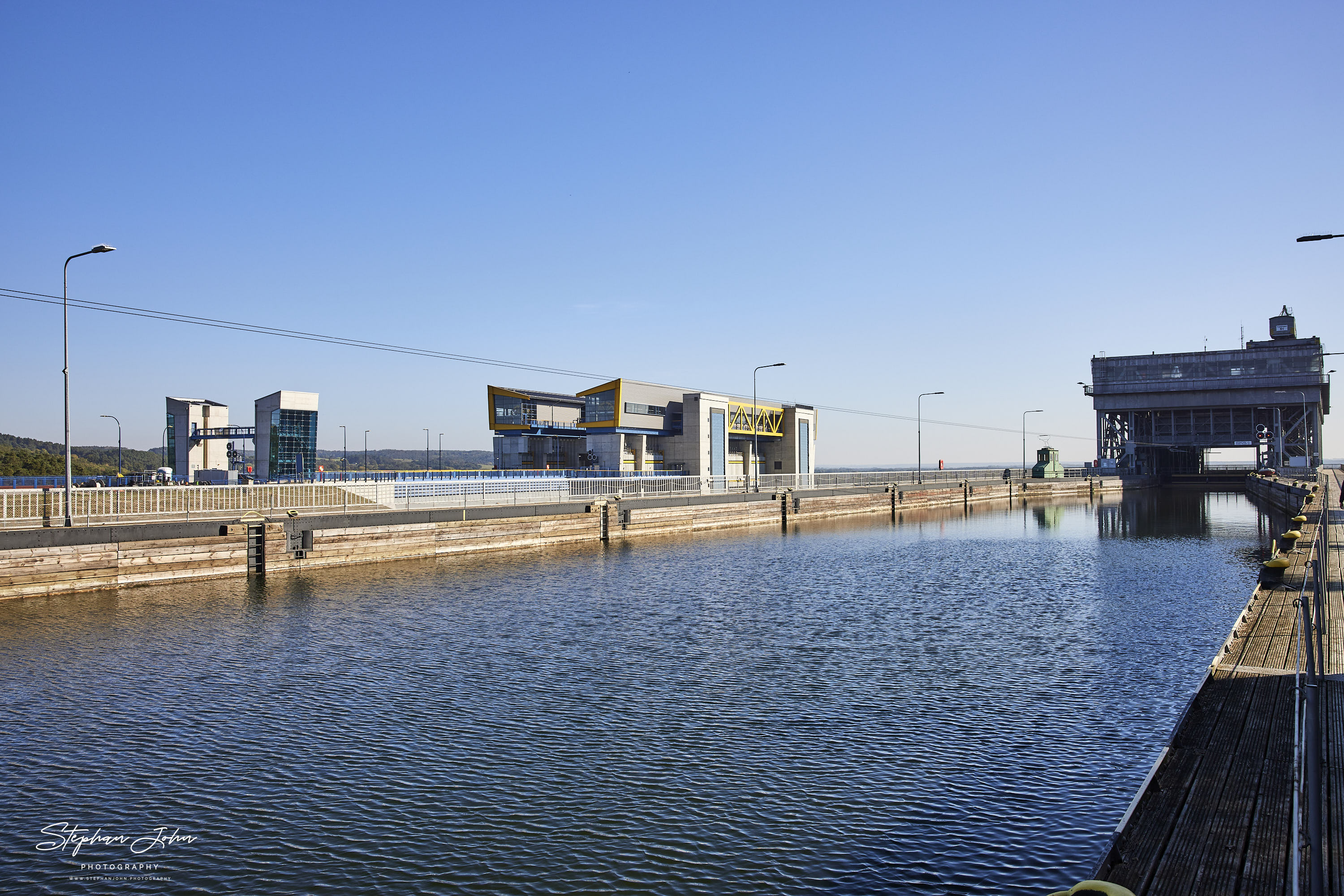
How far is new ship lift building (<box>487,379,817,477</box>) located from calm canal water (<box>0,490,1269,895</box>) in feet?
172

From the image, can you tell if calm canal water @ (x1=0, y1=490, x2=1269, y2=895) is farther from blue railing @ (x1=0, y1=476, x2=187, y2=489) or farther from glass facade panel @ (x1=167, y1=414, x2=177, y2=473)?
glass facade panel @ (x1=167, y1=414, x2=177, y2=473)

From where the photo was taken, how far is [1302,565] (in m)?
27.0

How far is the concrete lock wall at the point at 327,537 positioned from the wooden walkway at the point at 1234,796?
31931 millimetres

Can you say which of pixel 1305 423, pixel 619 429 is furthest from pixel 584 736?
pixel 1305 423

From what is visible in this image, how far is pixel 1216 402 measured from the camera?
118312mm

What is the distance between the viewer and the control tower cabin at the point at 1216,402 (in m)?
115

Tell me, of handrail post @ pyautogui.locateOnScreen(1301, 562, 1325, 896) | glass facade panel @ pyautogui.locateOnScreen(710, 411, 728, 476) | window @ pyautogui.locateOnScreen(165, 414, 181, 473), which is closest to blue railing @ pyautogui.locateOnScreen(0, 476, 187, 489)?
window @ pyautogui.locateOnScreen(165, 414, 181, 473)

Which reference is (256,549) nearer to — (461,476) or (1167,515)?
(461,476)

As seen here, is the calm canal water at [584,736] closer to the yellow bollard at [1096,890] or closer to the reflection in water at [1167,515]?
the yellow bollard at [1096,890]

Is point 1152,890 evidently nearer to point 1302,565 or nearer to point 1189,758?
point 1189,758

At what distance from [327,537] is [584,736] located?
25.7m

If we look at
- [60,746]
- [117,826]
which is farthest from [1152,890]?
[60,746]

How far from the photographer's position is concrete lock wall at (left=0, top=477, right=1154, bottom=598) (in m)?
27.9

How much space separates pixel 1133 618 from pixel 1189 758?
1676 cm
